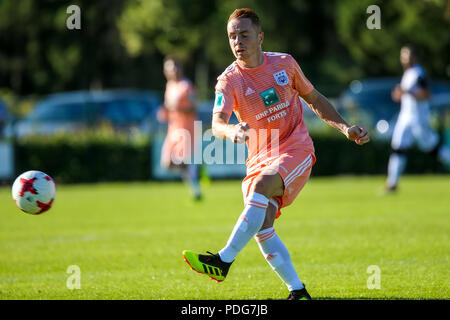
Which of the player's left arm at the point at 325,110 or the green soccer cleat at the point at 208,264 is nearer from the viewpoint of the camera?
the green soccer cleat at the point at 208,264

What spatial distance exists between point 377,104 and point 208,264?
2381cm

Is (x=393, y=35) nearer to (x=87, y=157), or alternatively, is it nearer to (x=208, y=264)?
(x=87, y=157)

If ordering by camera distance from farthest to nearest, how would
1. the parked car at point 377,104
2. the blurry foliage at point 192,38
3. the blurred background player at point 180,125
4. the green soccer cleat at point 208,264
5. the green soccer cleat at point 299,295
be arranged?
1. the blurry foliage at point 192,38
2. the parked car at point 377,104
3. the blurred background player at point 180,125
4. the green soccer cleat at point 299,295
5. the green soccer cleat at point 208,264

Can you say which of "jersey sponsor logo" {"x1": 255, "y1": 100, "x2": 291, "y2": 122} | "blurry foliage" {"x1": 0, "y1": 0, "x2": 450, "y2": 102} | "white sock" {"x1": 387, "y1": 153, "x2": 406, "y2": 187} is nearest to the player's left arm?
"jersey sponsor logo" {"x1": 255, "y1": 100, "x2": 291, "y2": 122}

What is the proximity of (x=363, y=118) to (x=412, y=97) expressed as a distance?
9461mm

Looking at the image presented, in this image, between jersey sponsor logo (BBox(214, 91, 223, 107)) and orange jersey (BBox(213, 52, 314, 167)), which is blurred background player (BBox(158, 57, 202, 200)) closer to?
orange jersey (BBox(213, 52, 314, 167))

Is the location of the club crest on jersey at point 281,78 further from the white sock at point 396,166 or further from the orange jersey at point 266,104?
the white sock at point 396,166

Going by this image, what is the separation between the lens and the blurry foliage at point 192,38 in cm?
3469

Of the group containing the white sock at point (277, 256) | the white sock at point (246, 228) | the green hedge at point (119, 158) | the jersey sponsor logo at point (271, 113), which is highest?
the jersey sponsor logo at point (271, 113)

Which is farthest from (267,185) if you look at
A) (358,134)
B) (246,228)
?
(358,134)

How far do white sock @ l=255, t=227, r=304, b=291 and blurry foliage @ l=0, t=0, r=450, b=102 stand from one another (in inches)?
1075

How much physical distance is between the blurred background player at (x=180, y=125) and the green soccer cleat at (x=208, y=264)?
959 centimetres

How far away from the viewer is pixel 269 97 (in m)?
5.66

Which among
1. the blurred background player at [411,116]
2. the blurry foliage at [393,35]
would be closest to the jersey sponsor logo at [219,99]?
the blurred background player at [411,116]
